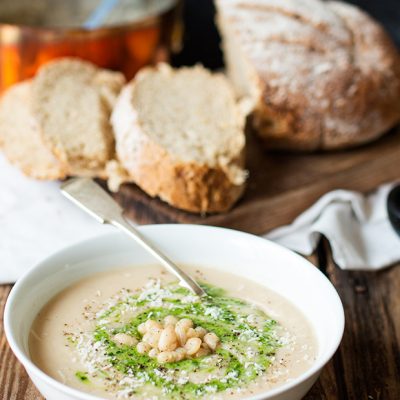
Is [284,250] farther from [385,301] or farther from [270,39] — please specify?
[270,39]

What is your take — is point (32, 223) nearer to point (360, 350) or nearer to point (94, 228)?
point (94, 228)

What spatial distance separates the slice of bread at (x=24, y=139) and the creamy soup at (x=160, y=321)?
3.07 ft

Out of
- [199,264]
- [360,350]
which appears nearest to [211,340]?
[199,264]

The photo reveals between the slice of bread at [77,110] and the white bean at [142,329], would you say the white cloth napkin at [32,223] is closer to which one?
the slice of bread at [77,110]

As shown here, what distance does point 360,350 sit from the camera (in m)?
2.36

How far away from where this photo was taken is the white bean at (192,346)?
1910 mm

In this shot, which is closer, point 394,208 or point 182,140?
point 394,208

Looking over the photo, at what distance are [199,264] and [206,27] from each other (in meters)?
2.79

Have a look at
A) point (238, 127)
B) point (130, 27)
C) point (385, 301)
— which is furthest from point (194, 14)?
point (385, 301)

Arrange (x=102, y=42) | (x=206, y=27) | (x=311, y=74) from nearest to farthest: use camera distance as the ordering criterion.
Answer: (x=311, y=74)
(x=102, y=42)
(x=206, y=27)

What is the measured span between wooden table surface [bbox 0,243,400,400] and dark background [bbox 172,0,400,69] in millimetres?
2342

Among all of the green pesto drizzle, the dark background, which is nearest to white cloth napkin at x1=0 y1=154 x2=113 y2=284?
the green pesto drizzle

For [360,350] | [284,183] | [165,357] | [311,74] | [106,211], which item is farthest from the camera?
[311,74]

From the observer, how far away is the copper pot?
11.7ft
